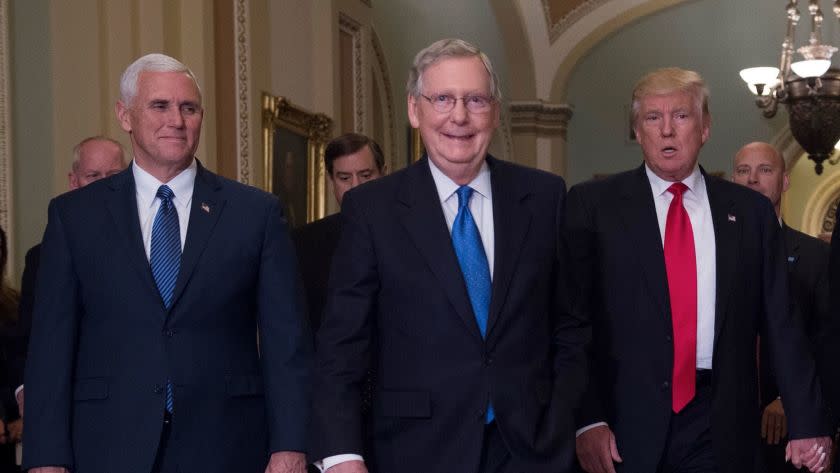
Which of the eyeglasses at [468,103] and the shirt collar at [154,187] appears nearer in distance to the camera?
the eyeglasses at [468,103]

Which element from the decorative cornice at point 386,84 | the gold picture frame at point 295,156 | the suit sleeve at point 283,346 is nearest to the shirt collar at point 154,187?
the suit sleeve at point 283,346

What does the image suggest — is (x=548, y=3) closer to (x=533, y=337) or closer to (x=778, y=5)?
(x=778, y=5)

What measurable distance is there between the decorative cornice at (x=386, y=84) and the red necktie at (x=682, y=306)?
1212cm

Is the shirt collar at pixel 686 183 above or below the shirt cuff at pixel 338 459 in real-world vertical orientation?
above

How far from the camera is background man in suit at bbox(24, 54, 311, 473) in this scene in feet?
12.5

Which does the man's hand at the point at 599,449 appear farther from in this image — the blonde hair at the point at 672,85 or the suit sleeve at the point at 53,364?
the suit sleeve at the point at 53,364

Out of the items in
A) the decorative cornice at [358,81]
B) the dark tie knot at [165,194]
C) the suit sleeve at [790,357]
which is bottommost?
the suit sleeve at [790,357]

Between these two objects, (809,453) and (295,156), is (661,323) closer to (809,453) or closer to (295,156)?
(809,453)

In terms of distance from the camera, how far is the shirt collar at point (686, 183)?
4.43m

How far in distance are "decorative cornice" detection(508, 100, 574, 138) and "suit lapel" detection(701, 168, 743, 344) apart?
14.3 meters

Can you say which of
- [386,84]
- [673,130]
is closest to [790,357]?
[673,130]

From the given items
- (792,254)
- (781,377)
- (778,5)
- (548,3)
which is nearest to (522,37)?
(548,3)

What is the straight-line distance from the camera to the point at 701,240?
170 inches

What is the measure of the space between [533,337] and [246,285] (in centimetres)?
95
